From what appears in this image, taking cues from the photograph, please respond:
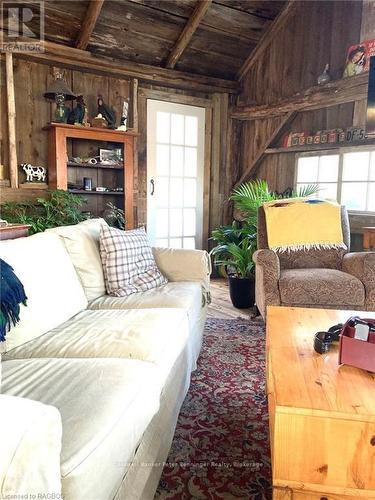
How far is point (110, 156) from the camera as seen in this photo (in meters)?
3.94

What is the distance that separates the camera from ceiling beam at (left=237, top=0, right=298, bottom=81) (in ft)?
13.5

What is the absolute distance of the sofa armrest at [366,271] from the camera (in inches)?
93.4

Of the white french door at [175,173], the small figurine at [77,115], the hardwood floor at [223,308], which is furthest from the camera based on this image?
the white french door at [175,173]

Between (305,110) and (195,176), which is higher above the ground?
(305,110)

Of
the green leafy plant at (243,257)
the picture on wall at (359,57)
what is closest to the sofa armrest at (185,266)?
the green leafy plant at (243,257)

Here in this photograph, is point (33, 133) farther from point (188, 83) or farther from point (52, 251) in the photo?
point (52, 251)

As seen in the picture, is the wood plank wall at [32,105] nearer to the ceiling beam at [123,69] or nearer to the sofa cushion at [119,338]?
the ceiling beam at [123,69]

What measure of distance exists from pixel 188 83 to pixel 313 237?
257cm

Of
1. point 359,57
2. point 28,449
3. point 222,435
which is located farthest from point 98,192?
point 28,449

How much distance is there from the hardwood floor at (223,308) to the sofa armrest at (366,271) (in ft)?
3.17

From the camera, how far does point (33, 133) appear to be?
371cm

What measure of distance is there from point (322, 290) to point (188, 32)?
10.0ft

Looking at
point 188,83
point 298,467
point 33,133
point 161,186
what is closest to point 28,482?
point 298,467

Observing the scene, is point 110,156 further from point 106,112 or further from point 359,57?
point 359,57
